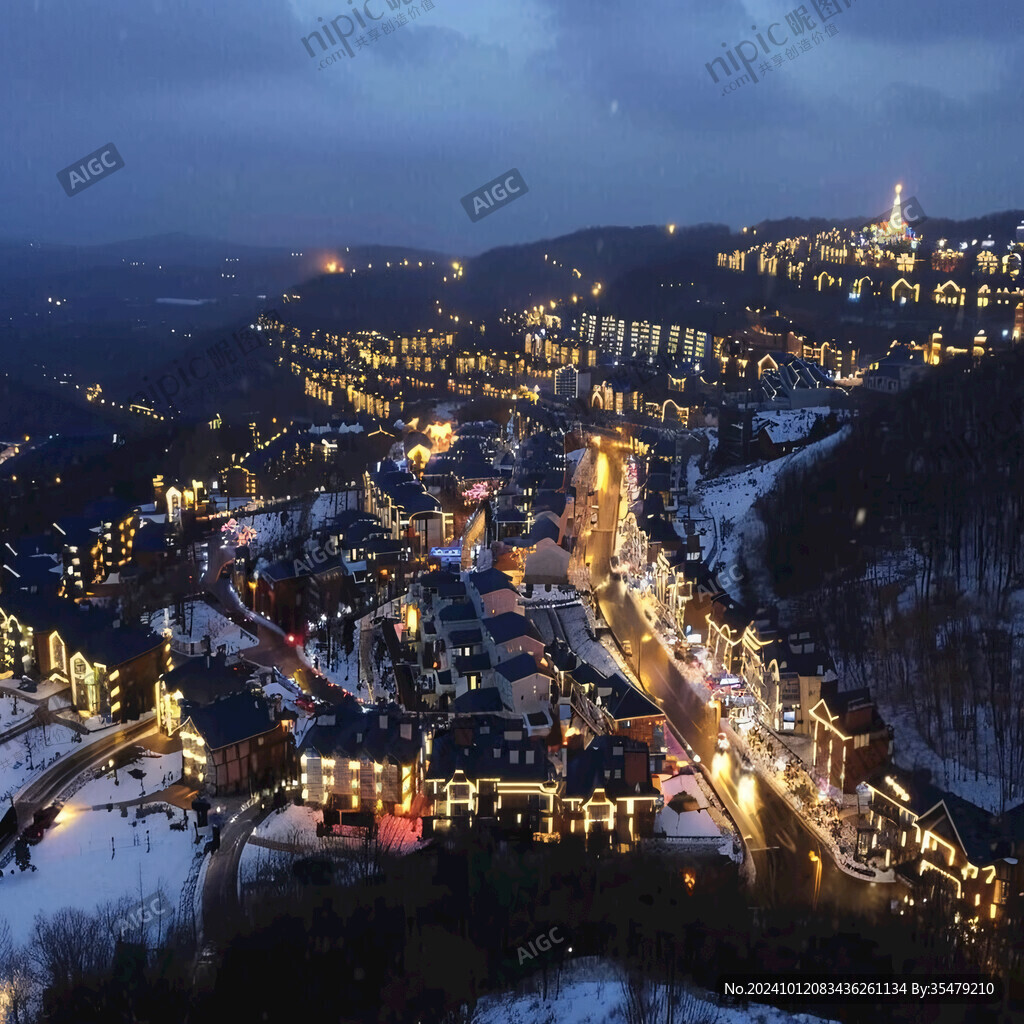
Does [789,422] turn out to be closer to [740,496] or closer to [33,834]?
[740,496]

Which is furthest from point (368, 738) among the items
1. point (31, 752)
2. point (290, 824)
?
point (31, 752)

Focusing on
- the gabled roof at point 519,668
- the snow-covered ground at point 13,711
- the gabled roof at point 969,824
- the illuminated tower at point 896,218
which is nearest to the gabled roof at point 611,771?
the gabled roof at point 519,668

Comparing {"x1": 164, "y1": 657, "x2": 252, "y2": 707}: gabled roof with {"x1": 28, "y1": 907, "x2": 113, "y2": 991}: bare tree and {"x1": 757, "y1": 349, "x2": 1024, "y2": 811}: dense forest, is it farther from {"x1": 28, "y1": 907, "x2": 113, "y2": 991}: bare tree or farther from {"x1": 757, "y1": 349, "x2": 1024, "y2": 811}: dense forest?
{"x1": 757, "y1": 349, "x2": 1024, "y2": 811}: dense forest

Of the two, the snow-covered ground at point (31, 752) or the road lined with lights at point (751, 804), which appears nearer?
the road lined with lights at point (751, 804)

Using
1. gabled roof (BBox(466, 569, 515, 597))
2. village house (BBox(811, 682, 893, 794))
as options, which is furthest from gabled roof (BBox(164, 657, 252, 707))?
village house (BBox(811, 682, 893, 794))

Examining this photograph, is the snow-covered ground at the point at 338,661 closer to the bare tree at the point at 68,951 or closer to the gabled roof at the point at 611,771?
the gabled roof at the point at 611,771

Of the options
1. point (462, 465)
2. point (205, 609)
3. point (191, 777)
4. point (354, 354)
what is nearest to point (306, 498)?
point (462, 465)
